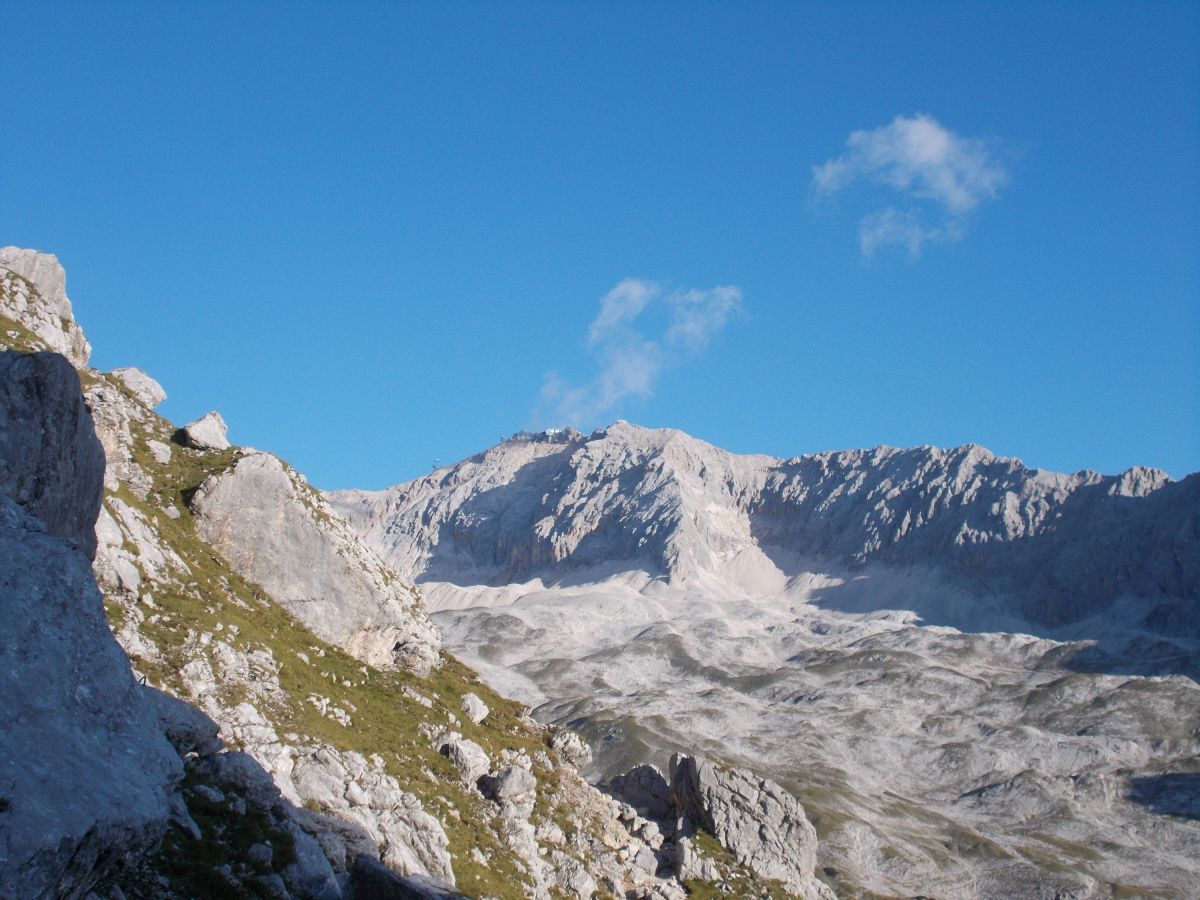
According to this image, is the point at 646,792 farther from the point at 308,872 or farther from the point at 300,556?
the point at 308,872

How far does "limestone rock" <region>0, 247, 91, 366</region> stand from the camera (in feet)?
175

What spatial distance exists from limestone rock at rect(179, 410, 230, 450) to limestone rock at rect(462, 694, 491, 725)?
18016 millimetres

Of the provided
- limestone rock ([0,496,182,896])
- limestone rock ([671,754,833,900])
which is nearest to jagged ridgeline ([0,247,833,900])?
limestone rock ([0,496,182,896])

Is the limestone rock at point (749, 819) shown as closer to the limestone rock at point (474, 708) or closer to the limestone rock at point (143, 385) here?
the limestone rock at point (474, 708)

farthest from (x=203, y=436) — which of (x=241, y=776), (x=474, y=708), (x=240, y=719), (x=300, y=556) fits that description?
(x=241, y=776)

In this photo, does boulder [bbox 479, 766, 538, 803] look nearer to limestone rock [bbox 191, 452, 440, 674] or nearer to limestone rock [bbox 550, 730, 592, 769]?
limestone rock [bbox 191, 452, 440, 674]

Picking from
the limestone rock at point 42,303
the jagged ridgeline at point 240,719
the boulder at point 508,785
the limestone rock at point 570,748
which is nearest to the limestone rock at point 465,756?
the jagged ridgeline at point 240,719

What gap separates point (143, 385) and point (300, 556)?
21242 millimetres

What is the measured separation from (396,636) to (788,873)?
2547cm

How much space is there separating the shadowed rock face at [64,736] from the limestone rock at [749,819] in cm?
4009

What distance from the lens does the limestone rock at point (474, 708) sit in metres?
51.8

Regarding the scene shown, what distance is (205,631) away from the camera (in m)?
39.0

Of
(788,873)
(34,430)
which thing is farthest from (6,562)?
(788,873)

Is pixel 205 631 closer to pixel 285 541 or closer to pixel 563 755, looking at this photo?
pixel 285 541
